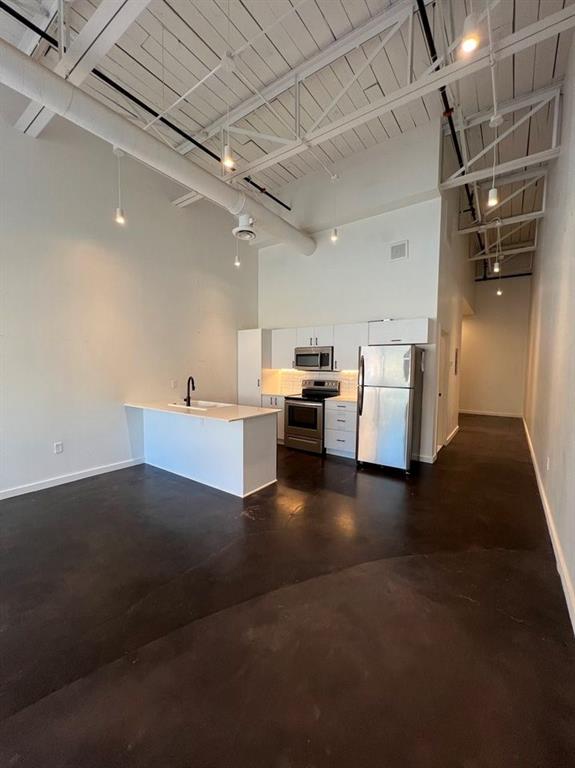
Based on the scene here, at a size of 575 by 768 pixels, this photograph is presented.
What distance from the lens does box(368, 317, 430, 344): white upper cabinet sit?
4.53 m

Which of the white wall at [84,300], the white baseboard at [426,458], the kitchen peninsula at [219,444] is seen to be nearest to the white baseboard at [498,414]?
the white baseboard at [426,458]

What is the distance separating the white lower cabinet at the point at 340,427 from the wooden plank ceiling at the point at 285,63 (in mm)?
3818

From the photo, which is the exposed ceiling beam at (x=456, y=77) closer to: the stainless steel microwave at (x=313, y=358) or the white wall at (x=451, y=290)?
the white wall at (x=451, y=290)

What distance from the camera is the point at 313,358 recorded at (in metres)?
5.62

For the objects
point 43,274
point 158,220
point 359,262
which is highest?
point 158,220

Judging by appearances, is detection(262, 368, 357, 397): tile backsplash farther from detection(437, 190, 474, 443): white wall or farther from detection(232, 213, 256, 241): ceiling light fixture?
detection(232, 213, 256, 241): ceiling light fixture

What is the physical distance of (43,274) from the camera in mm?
3688

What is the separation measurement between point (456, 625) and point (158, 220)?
5674mm

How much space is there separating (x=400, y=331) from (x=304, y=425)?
2.15 metres

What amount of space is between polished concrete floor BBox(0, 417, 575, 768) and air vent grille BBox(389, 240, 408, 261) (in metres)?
3.60

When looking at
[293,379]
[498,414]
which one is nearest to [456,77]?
[293,379]

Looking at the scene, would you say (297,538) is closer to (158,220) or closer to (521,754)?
(521,754)

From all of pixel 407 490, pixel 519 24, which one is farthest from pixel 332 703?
pixel 519 24

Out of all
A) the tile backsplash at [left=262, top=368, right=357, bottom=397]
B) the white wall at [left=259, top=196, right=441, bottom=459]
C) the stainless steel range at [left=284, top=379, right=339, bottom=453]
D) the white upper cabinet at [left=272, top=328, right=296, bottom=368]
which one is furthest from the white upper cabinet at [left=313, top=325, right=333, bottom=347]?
the stainless steel range at [left=284, top=379, right=339, bottom=453]
